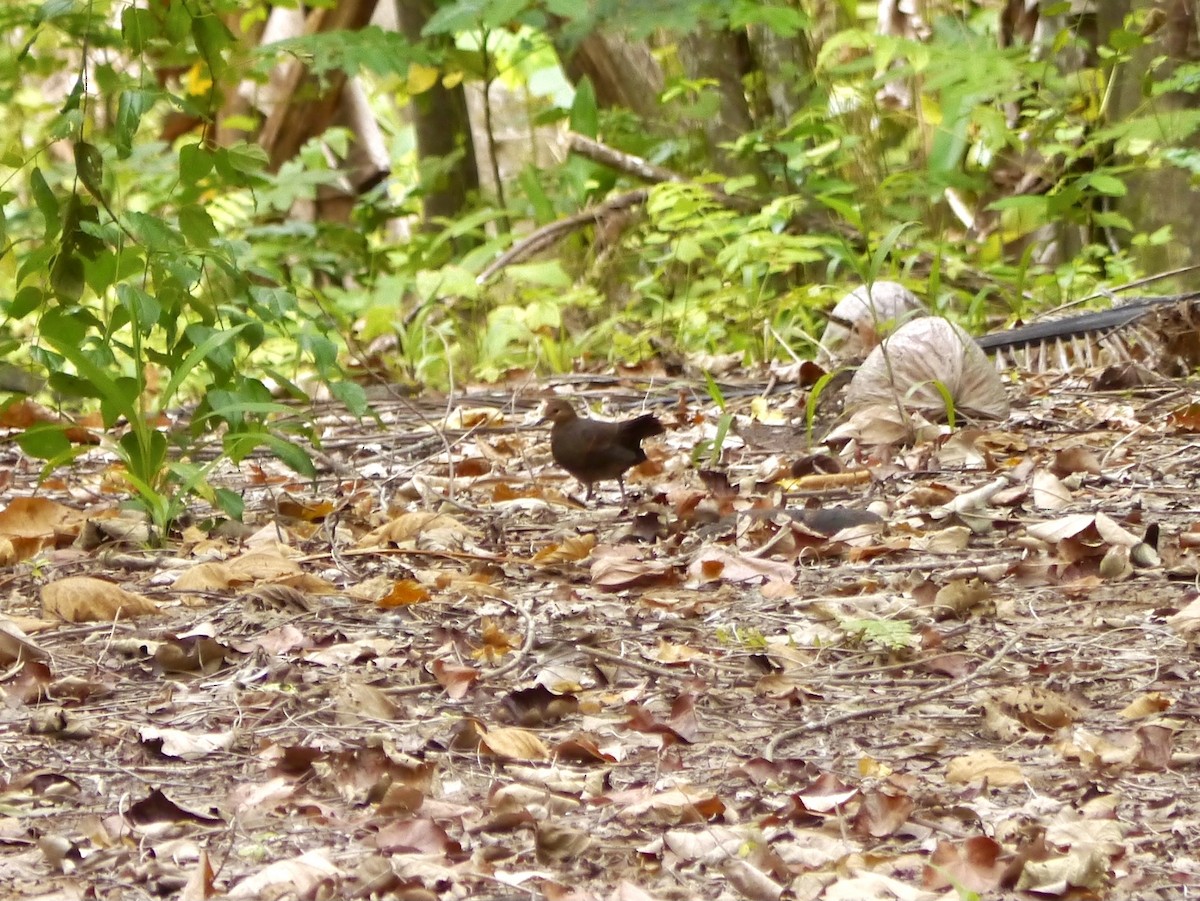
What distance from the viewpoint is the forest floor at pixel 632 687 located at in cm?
147

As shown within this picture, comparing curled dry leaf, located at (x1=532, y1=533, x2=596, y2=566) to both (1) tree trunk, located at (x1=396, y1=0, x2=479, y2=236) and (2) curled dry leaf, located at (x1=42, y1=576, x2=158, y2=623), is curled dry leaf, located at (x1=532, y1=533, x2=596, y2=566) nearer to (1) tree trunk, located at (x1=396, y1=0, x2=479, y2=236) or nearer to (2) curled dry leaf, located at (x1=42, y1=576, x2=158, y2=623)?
(2) curled dry leaf, located at (x1=42, y1=576, x2=158, y2=623)

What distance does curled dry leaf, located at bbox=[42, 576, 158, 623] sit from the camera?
2322mm

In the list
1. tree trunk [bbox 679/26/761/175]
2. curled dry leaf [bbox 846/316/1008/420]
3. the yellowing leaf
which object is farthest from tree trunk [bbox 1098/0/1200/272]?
the yellowing leaf

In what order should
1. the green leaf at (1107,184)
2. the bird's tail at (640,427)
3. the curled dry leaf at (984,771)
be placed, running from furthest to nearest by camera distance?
1. the green leaf at (1107,184)
2. the bird's tail at (640,427)
3. the curled dry leaf at (984,771)

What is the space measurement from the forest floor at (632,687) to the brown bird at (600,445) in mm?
142

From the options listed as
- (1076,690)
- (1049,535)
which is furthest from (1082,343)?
(1076,690)

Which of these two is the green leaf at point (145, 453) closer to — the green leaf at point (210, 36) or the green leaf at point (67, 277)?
the green leaf at point (67, 277)

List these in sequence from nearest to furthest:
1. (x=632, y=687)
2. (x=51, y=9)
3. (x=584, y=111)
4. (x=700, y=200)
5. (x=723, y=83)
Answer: (x=632, y=687) → (x=51, y=9) → (x=700, y=200) → (x=584, y=111) → (x=723, y=83)

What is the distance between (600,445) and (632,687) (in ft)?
3.45

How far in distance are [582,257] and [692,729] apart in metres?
5.35

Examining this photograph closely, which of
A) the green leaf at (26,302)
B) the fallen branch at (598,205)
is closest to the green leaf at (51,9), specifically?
the green leaf at (26,302)

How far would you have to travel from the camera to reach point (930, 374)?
3.74 metres

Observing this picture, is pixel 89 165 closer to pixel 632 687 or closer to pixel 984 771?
pixel 632 687

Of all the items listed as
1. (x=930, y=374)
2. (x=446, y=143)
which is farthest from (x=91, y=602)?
(x=446, y=143)
